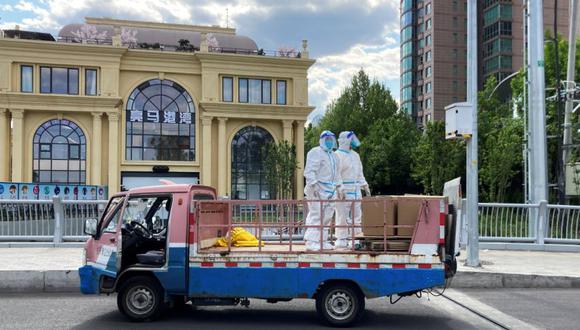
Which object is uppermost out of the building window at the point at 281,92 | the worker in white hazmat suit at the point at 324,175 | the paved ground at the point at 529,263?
the building window at the point at 281,92

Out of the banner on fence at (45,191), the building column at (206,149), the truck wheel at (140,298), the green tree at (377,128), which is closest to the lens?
the truck wheel at (140,298)

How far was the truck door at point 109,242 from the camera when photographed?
7.60 m

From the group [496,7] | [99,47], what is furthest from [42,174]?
[496,7]

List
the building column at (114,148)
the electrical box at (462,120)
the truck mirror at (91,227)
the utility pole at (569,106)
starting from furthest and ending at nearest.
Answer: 1. the building column at (114,148)
2. the utility pole at (569,106)
3. the electrical box at (462,120)
4. the truck mirror at (91,227)

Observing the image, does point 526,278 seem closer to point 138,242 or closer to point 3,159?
point 138,242

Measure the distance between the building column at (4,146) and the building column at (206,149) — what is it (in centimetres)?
1378

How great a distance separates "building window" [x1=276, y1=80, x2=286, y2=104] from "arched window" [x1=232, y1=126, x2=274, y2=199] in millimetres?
2706

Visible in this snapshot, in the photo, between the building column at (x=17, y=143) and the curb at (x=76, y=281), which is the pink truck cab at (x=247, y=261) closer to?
the curb at (x=76, y=281)

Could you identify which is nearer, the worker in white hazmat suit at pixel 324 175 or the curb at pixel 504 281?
the worker in white hazmat suit at pixel 324 175

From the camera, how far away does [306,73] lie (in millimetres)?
45812

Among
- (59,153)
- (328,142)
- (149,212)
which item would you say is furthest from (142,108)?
(149,212)

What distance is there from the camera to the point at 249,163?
4572cm

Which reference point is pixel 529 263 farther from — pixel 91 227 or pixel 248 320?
pixel 91 227

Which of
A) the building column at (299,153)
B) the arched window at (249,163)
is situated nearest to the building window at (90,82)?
the arched window at (249,163)
